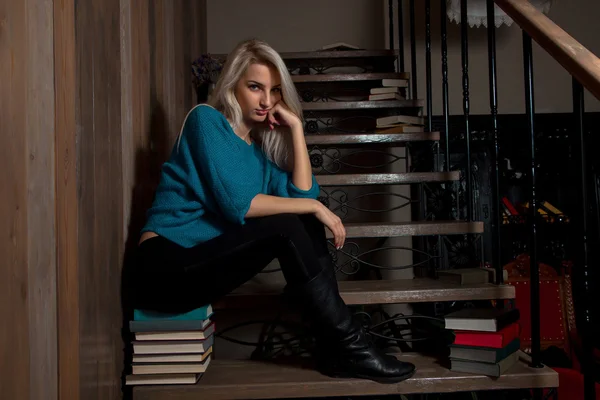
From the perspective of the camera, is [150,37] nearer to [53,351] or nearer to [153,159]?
[153,159]

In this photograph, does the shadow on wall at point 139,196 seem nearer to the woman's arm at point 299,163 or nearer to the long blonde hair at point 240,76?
the long blonde hair at point 240,76

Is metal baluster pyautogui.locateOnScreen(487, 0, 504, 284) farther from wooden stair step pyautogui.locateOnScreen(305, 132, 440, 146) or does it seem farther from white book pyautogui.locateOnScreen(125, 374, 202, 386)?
white book pyautogui.locateOnScreen(125, 374, 202, 386)

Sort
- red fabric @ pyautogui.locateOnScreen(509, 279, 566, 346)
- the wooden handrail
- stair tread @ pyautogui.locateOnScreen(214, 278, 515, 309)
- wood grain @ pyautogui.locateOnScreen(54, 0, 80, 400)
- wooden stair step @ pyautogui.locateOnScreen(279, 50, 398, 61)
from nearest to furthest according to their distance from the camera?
1. wood grain @ pyautogui.locateOnScreen(54, 0, 80, 400)
2. the wooden handrail
3. stair tread @ pyautogui.locateOnScreen(214, 278, 515, 309)
4. wooden stair step @ pyautogui.locateOnScreen(279, 50, 398, 61)
5. red fabric @ pyautogui.locateOnScreen(509, 279, 566, 346)

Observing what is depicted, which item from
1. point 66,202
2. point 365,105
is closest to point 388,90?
point 365,105

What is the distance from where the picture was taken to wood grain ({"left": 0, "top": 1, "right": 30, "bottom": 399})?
3.02ft

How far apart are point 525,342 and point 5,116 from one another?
10.1 ft

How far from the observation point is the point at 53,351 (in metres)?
1.12

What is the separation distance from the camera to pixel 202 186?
1.58 meters

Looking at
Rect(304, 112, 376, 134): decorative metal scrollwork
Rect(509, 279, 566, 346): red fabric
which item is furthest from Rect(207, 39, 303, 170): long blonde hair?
Rect(509, 279, 566, 346): red fabric

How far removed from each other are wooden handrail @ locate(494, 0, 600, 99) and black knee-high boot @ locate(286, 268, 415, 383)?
2.60 feet

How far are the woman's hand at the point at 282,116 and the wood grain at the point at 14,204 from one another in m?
0.87

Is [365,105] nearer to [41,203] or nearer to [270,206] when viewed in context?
[270,206]

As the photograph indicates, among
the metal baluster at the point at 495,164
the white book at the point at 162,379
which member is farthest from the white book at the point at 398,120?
the white book at the point at 162,379

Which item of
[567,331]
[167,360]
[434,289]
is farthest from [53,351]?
[567,331]
